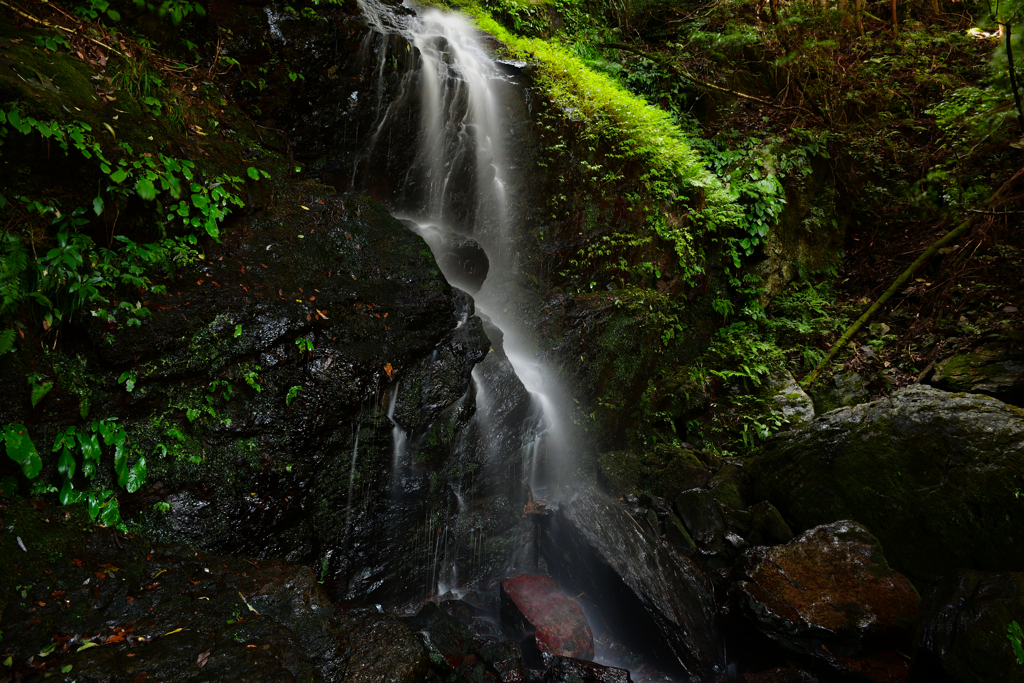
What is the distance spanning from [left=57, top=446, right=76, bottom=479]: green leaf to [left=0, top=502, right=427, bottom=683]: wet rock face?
0.24 meters

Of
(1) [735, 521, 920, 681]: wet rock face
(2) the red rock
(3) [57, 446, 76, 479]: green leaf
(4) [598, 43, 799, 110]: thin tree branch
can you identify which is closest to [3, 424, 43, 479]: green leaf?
(3) [57, 446, 76, 479]: green leaf

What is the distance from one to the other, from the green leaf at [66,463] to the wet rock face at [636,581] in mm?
4834

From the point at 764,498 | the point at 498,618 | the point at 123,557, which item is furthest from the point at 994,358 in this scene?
the point at 123,557

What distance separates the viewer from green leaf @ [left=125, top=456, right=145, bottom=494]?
10.8ft

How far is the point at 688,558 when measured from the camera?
5.22m

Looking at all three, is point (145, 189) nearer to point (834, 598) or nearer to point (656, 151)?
point (656, 151)

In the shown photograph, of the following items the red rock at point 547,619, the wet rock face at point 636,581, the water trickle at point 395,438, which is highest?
the water trickle at point 395,438

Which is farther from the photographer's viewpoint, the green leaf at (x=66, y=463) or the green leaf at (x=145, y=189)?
the green leaf at (x=145, y=189)

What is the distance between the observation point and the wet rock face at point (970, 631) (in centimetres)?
289

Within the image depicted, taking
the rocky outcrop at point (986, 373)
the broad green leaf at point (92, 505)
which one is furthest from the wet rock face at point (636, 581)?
the broad green leaf at point (92, 505)

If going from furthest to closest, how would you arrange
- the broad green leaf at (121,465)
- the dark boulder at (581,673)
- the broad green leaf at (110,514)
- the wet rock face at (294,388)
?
the dark boulder at (581,673) < the wet rock face at (294,388) < the broad green leaf at (121,465) < the broad green leaf at (110,514)

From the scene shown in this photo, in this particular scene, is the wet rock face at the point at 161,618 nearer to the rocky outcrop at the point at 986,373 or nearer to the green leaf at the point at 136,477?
the green leaf at the point at 136,477

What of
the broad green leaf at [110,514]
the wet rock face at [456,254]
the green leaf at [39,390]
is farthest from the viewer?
the wet rock face at [456,254]

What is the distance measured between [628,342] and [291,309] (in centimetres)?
468
